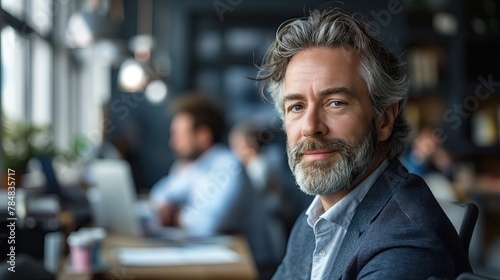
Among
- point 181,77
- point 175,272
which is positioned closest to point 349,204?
point 175,272

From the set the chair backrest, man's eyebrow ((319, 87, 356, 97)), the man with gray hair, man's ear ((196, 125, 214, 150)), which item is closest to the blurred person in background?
man's ear ((196, 125, 214, 150))

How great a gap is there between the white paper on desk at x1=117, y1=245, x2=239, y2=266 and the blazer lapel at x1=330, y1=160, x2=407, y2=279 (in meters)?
1.36

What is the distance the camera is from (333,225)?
1554 mm

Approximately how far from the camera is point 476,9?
7297 millimetres

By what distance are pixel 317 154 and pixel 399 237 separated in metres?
0.34

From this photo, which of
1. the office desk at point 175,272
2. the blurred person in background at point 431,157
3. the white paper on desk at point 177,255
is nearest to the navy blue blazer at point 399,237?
the office desk at point 175,272

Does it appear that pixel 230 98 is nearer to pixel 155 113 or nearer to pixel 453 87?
pixel 155 113

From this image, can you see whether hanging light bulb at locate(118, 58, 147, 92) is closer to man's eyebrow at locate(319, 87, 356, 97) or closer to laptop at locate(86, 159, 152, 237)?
laptop at locate(86, 159, 152, 237)

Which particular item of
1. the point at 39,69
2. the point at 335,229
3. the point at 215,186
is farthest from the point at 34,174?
the point at 335,229

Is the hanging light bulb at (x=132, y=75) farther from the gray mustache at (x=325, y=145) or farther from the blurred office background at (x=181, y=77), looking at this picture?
the gray mustache at (x=325, y=145)

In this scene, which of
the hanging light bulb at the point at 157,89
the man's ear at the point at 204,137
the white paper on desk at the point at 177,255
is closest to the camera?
the white paper on desk at the point at 177,255

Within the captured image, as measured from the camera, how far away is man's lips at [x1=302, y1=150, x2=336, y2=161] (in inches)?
59.7

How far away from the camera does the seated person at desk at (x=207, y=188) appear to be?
146 inches

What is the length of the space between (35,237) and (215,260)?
715 millimetres
